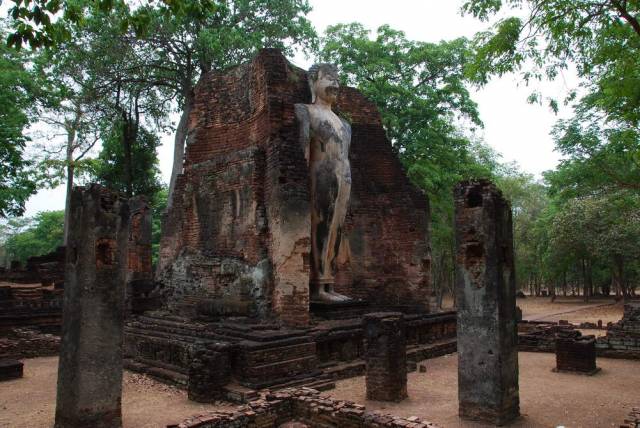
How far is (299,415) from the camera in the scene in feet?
22.5

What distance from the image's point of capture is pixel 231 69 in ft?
38.5

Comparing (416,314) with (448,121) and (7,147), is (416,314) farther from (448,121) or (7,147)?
(7,147)

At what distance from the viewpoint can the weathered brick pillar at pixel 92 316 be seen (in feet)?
19.9

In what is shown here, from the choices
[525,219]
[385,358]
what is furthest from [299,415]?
[525,219]

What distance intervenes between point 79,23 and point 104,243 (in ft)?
8.70

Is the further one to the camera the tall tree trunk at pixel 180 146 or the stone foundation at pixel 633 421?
the tall tree trunk at pixel 180 146

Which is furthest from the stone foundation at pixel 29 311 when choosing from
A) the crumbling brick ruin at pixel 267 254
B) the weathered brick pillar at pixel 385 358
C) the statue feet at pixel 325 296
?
the weathered brick pillar at pixel 385 358

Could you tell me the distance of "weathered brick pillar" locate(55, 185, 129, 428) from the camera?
19.9 feet

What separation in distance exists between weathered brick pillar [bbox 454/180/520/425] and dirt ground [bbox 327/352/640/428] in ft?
1.04

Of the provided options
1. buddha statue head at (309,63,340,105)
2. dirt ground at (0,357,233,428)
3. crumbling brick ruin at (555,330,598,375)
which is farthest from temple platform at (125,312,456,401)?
buddha statue head at (309,63,340,105)

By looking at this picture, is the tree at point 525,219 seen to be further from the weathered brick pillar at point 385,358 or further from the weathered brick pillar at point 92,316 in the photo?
the weathered brick pillar at point 92,316

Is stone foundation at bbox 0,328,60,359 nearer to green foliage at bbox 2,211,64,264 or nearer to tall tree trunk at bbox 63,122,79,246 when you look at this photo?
tall tree trunk at bbox 63,122,79,246

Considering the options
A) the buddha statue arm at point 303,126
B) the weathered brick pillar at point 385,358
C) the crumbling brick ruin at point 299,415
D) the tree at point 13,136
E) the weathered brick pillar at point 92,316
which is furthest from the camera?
the tree at point 13,136

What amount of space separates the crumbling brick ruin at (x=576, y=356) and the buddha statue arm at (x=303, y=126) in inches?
241
